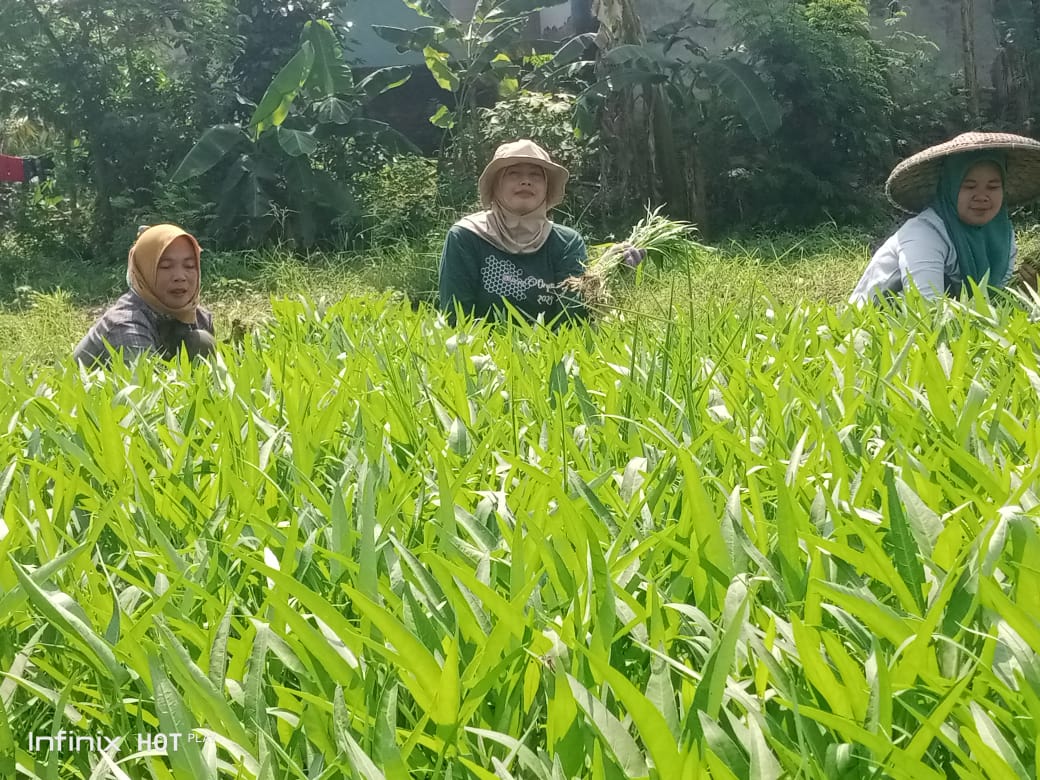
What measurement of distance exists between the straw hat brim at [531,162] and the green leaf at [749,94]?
20.3 ft

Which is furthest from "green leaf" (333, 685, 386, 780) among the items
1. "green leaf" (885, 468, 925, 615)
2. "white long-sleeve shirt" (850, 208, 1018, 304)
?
"white long-sleeve shirt" (850, 208, 1018, 304)

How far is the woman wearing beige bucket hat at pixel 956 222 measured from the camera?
3652 millimetres

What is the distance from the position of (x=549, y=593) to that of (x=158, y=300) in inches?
143

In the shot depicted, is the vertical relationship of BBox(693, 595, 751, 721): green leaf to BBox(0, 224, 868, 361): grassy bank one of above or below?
above

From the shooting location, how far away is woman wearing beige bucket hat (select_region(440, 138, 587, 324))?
4.50 metres

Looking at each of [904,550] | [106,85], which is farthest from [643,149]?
[904,550]

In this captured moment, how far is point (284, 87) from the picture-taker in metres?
10.2

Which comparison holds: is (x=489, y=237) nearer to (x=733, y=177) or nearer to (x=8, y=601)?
(x=8, y=601)

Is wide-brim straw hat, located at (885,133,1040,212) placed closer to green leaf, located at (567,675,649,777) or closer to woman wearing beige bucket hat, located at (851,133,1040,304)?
woman wearing beige bucket hat, located at (851,133,1040,304)

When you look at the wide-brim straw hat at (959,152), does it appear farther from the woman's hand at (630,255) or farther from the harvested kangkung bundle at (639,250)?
the woman's hand at (630,255)

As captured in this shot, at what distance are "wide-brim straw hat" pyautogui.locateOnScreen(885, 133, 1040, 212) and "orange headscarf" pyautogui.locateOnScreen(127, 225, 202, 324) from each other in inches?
110

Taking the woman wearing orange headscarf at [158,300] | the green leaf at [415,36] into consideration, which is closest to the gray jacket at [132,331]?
the woman wearing orange headscarf at [158,300]

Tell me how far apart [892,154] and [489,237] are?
29.7ft

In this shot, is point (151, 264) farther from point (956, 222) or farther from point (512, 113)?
point (512, 113)
